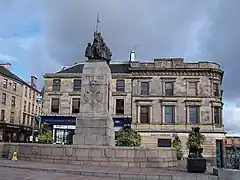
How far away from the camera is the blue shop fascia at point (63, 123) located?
41750 mm

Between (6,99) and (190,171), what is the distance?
157 ft

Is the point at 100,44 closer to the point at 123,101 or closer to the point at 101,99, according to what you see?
the point at 101,99

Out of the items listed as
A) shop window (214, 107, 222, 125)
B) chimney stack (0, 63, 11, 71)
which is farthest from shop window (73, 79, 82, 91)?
chimney stack (0, 63, 11, 71)

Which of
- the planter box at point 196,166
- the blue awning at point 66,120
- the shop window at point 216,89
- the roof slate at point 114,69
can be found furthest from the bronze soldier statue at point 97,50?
the shop window at point 216,89

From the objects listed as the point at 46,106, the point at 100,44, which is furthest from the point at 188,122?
the point at 100,44

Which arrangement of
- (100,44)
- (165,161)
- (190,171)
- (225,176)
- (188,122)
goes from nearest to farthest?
(225,176) → (190,171) → (165,161) → (100,44) → (188,122)

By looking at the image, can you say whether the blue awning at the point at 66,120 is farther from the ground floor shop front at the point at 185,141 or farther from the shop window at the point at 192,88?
the shop window at the point at 192,88

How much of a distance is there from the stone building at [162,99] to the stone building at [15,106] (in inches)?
553

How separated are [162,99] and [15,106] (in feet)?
101

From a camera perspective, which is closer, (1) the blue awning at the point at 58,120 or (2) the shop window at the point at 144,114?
(2) the shop window at the point at 144,114

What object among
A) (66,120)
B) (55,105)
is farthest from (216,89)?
(55,105)

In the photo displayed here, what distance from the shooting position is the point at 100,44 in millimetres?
18172

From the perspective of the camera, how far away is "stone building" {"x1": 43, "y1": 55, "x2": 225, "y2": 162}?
134ft

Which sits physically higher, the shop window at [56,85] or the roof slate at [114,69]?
the roof slate at [114,69]
